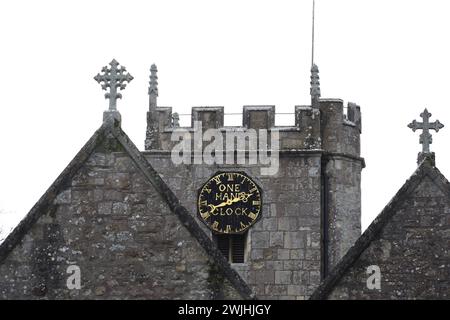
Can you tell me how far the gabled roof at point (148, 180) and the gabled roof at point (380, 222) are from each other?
868mm

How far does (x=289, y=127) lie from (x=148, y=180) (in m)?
17.6

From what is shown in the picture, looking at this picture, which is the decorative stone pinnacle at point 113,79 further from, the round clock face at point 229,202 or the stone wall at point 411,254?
the round clock face at point 229,202

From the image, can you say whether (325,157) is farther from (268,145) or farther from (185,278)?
(185,278)

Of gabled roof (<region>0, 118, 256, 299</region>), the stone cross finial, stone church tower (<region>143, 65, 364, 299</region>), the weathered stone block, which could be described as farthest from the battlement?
gabled roof (<region>0, 118, 256, 299</region>)

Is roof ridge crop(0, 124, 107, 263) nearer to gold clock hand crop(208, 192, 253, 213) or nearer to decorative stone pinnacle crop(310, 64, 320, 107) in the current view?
gold clock hand crop(208, 192, 253, 213)

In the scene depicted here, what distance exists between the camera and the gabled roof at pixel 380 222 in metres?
15.8

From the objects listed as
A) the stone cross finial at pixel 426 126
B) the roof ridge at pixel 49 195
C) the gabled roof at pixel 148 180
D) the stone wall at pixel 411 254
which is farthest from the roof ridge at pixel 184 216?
the stone cross finial at pixel 426 126

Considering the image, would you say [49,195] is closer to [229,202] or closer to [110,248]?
[110,248]

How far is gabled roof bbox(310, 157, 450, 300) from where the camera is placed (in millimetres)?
15781

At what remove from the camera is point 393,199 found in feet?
52.1

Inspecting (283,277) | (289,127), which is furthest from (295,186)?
(283,277)
